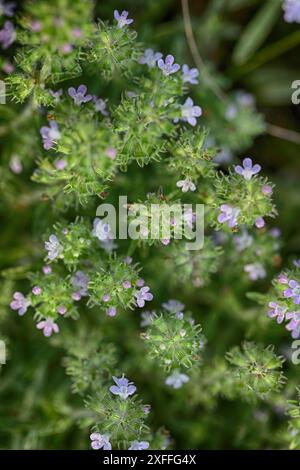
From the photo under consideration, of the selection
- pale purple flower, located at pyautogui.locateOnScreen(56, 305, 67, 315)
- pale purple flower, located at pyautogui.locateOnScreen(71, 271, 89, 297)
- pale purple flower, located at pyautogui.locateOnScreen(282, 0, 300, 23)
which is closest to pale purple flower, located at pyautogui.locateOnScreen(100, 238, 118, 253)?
pale purple flower, located at pyautogui.locateOnScreen(71, 271, 89, 297)

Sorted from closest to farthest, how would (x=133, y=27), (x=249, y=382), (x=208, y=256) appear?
(x=249, y=382) → (x=208, y=256) → (x=133, y=27)

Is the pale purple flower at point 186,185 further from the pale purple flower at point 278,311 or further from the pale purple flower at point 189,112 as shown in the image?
the pale purple flower at point 278,311

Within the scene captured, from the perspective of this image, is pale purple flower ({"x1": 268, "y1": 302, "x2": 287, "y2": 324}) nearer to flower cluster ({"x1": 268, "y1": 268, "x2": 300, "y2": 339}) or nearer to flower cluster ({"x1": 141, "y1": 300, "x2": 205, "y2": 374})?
flower cluster ({"x1": 268, "y1": 268, "x2": 300, "y2": 339})

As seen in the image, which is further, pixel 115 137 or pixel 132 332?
pixel 132 332

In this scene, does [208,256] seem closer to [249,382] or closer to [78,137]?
[249,382]

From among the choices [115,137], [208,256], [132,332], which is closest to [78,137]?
[115,137]

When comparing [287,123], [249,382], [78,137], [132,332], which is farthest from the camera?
[287,123]

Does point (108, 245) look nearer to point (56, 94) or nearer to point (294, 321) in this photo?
point (56, 94)
